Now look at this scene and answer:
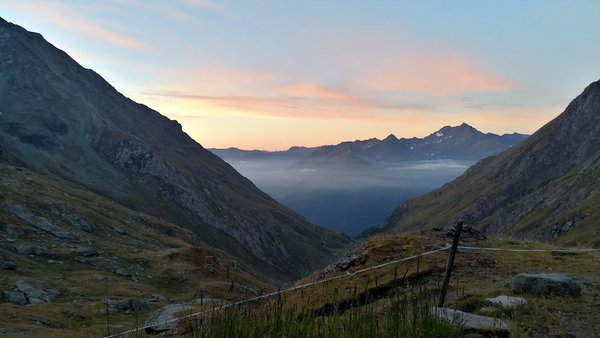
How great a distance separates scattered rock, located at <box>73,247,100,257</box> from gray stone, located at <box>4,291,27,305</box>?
85.2 ft

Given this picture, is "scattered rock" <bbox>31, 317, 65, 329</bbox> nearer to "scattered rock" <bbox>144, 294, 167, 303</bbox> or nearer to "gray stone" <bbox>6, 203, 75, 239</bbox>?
"scattered rock" <bbox>144, 294, 167, 303</bbox>

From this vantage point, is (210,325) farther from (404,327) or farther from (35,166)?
(35,166)

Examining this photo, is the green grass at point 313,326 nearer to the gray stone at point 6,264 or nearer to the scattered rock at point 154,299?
the scattered rock at point 154,299

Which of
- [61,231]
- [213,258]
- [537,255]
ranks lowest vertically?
[213,258]

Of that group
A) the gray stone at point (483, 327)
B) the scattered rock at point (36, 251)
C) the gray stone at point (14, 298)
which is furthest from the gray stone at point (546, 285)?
the scattered rock at point (36, 251)

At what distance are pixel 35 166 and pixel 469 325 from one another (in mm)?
177778

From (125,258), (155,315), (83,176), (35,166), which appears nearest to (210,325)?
(155,315)

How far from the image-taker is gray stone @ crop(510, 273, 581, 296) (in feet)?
53.5

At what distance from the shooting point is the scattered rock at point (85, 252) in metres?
77.7

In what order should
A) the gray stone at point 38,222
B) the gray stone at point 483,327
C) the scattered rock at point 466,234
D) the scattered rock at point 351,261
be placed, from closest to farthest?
the gray stone at point 483,327 < the scattered rock at point 351,261 < the scattered rock at point 466,234 < the gray stone at point 38,222

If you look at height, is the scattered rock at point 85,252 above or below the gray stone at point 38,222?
below

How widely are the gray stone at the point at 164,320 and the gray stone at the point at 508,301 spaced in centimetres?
1287

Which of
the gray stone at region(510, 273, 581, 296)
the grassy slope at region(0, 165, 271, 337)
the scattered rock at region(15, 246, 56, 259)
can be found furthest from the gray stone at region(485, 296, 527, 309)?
the scattered rock at region(15, 246, 56, 259)

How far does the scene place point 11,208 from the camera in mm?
85000
